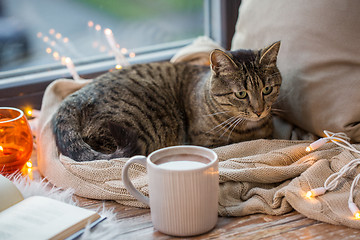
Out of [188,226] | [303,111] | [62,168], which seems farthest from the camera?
[303,111]

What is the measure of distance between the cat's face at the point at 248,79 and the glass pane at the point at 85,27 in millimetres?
671

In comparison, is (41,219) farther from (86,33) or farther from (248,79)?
(86,33)

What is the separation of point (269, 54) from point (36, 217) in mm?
862

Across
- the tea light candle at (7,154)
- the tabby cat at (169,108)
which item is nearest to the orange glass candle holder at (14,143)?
the tea light candle at (7,154)

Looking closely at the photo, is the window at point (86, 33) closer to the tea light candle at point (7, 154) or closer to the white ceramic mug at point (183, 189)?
the tea light candle at point (7, 154)

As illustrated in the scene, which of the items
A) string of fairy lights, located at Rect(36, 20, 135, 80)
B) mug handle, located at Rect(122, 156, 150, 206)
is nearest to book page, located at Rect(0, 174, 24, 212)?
mug handle, located at Rect(122, 156, 150, 206)

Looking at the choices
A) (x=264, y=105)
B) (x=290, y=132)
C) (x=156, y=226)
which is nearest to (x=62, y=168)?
(x=156, y=226)

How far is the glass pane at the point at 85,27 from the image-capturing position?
1950 millimetres

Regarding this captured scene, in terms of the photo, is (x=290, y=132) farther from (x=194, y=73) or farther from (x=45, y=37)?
(x=45, y=37)

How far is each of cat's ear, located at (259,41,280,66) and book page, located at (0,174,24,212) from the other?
0.84 metres

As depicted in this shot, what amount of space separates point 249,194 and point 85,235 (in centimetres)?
45

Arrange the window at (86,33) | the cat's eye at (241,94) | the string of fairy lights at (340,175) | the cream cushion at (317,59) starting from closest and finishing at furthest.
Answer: the string of fairy lights at (340,175)
the cream cushion at (317,59)
the cat's eye at (241,94)
the window at (86,33)

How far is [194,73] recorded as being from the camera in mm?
1730

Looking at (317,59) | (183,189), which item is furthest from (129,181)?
(317,59)
